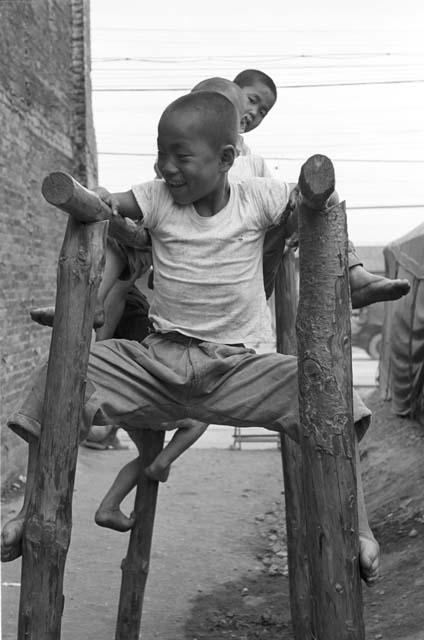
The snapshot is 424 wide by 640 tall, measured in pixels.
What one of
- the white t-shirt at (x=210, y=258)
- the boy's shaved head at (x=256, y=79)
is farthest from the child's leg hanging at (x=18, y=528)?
the boy's shaved head at (x=256, y=79)

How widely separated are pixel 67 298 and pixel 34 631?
1.02m

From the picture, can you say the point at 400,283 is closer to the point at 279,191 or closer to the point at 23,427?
the point at 279,191

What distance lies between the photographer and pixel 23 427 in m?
2.96

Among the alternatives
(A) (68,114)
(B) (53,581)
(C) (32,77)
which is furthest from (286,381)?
(A) (68,114)

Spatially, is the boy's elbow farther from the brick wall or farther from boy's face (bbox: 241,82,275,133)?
the brick wall

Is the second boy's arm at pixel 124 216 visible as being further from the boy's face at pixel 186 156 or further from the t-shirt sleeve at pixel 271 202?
the t-shirt sleeve at pixel 271 202

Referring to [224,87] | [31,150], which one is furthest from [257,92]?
[31,150]

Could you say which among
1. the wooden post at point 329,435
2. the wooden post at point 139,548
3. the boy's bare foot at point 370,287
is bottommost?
the wooden post at point 139,548

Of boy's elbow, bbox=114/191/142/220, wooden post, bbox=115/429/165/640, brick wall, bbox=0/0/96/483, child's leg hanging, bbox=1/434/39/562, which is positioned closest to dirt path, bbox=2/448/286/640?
wooden post, bbox=115/429/165/640

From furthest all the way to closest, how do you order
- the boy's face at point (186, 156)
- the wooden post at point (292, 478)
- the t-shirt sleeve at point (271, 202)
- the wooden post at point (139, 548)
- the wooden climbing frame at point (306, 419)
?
the wooden post at point (292, 478)
the wooden post at point (139, 548)
the t-shirt sleeve at point (271, 202)
the boy's face at point (186, 156)
the wooden climbing frame at point (306, 419)

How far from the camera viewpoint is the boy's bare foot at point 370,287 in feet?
9.45

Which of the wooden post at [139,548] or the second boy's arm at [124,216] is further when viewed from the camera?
the wooden post at [139,548]

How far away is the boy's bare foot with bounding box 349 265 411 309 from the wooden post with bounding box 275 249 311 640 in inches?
64.9

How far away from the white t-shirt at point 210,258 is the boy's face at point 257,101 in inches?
64.9
